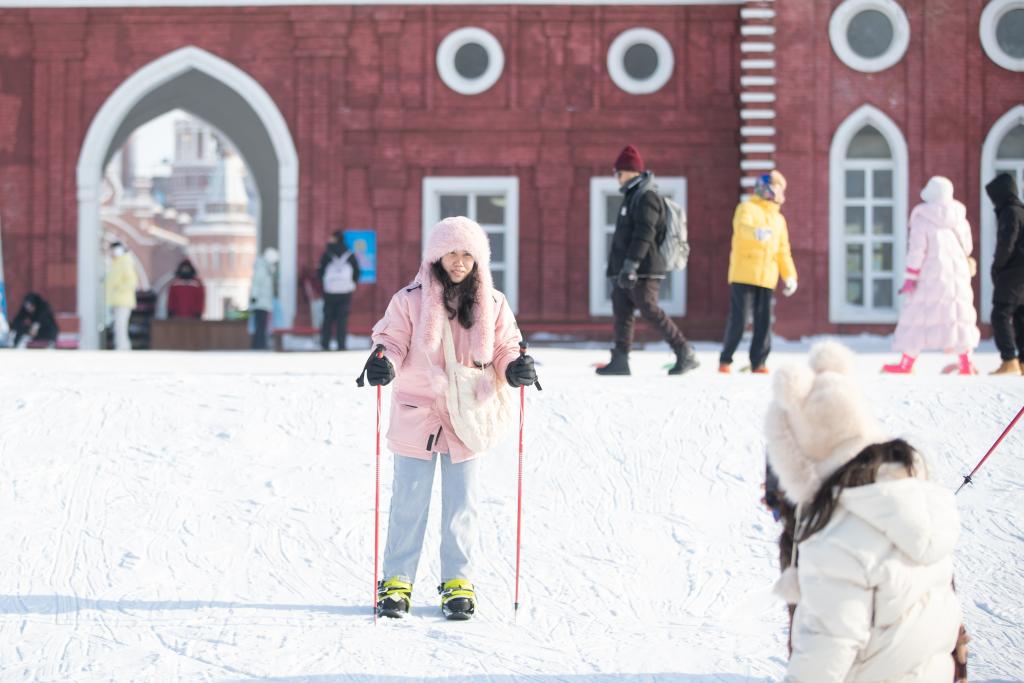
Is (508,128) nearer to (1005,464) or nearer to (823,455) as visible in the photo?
(1005,464)

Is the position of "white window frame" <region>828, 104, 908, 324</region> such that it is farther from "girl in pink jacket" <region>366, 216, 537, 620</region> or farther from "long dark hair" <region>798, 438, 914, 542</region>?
"long dark hair" <region>798, 438, 914, 542</region>

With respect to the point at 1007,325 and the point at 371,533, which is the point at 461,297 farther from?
the point at 1007,325

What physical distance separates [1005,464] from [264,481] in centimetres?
370

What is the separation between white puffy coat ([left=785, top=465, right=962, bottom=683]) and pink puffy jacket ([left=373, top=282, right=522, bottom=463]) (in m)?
2.17

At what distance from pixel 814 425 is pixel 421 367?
2.22 metres

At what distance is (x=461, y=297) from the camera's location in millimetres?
5461

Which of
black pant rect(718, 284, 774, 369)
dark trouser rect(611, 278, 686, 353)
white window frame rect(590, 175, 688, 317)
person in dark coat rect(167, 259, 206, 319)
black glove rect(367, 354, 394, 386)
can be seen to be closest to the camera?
black glove rect(367, 354, 394, 386)

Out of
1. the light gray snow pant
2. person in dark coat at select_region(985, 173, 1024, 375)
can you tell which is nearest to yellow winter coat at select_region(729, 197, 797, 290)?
person in dark coat at select_region(985, 173, 1024, 375)

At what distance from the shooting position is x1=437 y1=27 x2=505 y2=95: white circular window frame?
57.1ft

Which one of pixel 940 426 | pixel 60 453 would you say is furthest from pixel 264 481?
pixel 940 426

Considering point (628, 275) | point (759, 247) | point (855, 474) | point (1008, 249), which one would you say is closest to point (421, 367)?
point (855, 474)

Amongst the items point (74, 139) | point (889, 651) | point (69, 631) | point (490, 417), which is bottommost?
point (69, 631)

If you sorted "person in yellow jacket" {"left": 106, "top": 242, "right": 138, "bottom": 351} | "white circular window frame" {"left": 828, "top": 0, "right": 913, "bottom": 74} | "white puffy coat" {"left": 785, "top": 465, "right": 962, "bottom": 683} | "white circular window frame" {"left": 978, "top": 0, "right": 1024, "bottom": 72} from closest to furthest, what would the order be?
"white puffy coat" {"left": 785, "top": 465, "right": 962, "bottom": 683} → "white circular window frame" {"left": 978, "top": 0, "right": 1024, "bottom": 72} → "white circular window frame" {"left": 828, "top": 0, "right": 913, "bottom": 74} → "person in yellow jacket" {"left": 106, "top": 242, "right": 138, "bottom": 351}

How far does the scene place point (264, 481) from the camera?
6.89 metres
